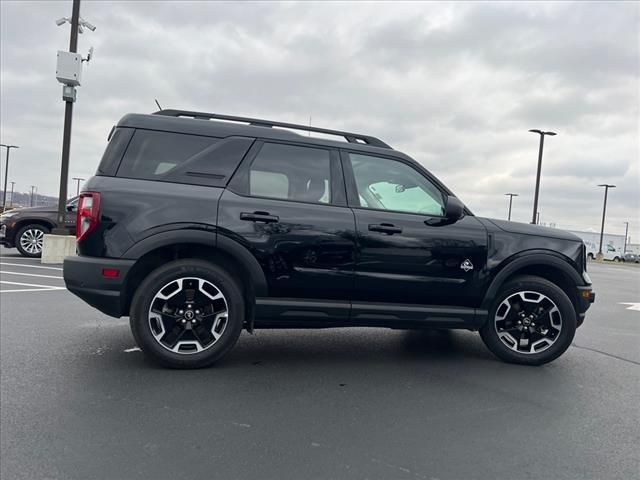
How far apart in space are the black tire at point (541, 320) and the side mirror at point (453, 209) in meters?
0.80

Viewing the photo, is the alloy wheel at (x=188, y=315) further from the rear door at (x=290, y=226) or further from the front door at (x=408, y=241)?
the front door at (x=408, y=241)

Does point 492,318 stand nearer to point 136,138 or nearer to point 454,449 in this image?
point 454,449

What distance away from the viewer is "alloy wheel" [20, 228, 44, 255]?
1256 centimetres

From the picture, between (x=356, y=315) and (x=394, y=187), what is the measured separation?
117 centimetres

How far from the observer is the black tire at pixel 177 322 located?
149 inches

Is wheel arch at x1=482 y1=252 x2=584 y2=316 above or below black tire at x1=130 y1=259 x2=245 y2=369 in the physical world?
above

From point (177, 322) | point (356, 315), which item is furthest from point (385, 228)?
point (177, 322)

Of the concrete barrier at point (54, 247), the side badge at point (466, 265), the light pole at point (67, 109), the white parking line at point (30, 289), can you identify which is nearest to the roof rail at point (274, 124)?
the side badge at point (466, 265)

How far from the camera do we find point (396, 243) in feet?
13.4

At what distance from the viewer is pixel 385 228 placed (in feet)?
13.4

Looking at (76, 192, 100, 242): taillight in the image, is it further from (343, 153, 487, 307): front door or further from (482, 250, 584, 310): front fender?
(482, 250, 584, 310): front fender

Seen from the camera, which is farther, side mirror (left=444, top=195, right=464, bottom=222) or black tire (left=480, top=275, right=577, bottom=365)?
black tire (left=480, top=275, right=577, bottom=365)

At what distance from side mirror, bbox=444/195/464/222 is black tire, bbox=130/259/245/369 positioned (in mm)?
1827

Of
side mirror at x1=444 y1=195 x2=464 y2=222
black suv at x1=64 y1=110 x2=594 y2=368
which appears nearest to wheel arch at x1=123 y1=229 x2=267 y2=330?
black suv at x1=64 y1=110 x2=594 y2=368
